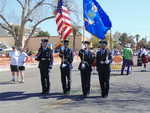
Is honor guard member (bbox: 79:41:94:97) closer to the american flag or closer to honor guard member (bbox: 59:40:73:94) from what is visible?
honor guard member (bbox: 59:40:73:94)

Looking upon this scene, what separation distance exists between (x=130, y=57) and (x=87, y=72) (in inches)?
383

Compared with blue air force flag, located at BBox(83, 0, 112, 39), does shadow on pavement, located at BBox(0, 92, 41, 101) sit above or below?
below

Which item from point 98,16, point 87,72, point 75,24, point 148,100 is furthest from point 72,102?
point 75,24

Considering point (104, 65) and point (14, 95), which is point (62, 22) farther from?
point (14, 95)

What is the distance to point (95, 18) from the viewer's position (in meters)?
12.5

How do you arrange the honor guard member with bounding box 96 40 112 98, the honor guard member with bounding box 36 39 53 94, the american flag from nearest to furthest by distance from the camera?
the honor guard member with bounding box 96 40 112 98, the honor guard member with bounding box 36 39 53 94, the american flag

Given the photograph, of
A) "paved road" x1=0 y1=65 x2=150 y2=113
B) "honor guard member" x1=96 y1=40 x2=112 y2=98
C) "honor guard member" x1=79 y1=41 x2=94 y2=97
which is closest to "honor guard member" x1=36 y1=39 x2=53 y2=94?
"paved road" x1=0 y1=65 x2=150 y2=113

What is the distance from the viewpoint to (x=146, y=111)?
9.30m

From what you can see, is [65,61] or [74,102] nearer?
[74,102]

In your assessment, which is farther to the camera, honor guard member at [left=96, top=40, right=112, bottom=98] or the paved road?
honor guard member at [left=96, top=40, right=112, bottom=98]

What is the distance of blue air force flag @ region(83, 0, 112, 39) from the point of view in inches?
491

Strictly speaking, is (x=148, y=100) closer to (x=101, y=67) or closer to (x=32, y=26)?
(x=101, y=67)

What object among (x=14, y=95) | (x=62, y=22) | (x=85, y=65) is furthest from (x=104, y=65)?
(x=14, y=95)

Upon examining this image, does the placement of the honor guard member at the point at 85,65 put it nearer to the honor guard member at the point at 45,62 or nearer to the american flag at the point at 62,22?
the american flag at the point at 62,22
